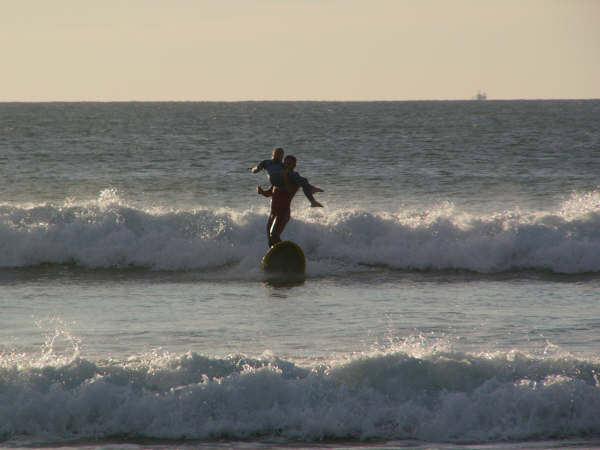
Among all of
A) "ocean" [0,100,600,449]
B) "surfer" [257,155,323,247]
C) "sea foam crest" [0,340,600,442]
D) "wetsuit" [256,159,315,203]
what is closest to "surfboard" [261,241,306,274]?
"ocean" [0,100,600,449]

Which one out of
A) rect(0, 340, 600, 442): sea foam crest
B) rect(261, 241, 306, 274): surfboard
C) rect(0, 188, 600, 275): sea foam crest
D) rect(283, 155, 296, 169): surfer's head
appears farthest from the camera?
rect(0, 188, 600, 275): sea foam crest

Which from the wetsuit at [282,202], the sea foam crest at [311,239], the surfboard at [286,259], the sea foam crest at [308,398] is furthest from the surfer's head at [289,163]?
the sea foam crest at [308,398]

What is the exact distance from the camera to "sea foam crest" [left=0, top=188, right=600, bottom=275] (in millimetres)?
15859

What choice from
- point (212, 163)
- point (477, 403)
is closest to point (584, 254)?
point (477, 403)

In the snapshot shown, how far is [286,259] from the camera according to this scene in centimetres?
1427

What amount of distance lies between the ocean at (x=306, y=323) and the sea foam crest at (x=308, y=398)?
17 millimetres

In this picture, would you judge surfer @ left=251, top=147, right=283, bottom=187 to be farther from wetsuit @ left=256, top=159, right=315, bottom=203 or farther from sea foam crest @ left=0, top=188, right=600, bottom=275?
sea foam crest @ left=0, top=188, right=600, bottom=275

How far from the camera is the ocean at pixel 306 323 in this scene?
24.3 feet

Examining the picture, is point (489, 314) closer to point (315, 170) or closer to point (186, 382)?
point (186, 382)

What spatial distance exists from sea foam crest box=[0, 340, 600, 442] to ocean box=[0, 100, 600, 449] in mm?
17

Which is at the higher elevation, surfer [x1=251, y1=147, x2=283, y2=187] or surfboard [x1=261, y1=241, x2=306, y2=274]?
surfer [x1=251, y1=147, x2=283, y2=187]

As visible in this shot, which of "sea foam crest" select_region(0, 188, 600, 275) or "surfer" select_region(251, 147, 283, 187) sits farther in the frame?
"sea foam crest" select_region(0, 188, 600, 275)

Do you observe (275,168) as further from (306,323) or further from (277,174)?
(306,323)

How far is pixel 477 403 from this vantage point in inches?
298
